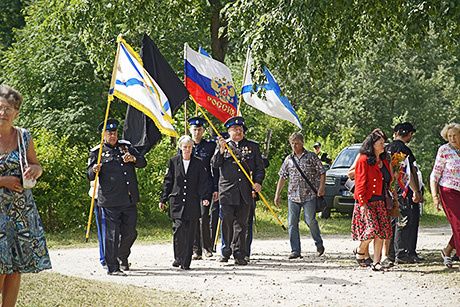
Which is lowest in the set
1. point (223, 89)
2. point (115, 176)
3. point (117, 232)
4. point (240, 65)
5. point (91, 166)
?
point (117, 232)

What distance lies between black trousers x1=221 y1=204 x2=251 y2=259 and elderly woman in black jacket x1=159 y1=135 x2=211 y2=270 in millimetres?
414

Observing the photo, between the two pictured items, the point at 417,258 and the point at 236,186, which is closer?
the point at 236,186

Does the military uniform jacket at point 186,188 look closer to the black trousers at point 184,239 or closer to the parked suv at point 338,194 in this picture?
the black trousers at point 184,239

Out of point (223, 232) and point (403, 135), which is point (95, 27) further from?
point (403, 135)

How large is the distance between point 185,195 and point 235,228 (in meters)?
0.98

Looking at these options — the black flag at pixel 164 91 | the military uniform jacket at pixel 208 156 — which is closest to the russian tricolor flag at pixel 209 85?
the military uniform jacket at pixel 208 156

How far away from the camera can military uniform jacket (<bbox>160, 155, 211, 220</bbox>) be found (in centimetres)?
1007

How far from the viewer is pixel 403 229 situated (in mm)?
10375

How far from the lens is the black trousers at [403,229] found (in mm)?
10320

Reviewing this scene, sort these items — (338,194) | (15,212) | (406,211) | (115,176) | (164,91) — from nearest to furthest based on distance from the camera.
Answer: (15,212)
(115,176)
(406,211)
(164,91)
(338,194)

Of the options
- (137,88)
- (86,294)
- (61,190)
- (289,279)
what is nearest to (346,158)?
(61,190)

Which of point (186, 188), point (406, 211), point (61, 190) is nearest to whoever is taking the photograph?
point (186, 188)

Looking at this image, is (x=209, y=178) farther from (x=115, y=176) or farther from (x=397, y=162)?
(x=397, y=162)

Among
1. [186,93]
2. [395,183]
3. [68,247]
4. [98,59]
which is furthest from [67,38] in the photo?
[395,183]
